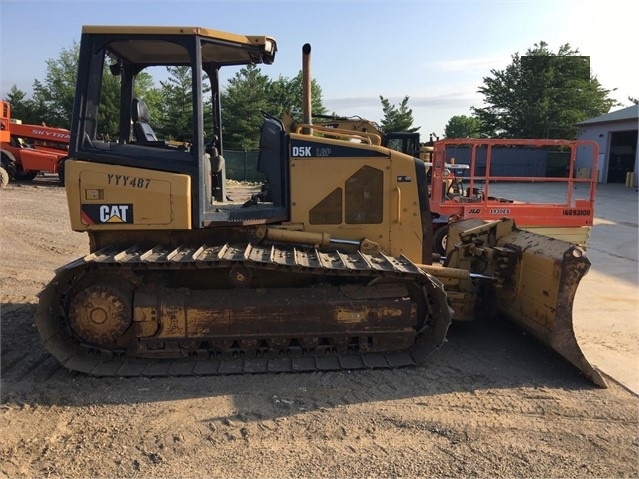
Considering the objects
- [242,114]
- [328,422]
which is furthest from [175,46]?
[242,114]

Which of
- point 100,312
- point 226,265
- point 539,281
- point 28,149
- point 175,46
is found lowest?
point 100,312

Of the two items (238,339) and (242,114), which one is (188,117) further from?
(242,114)

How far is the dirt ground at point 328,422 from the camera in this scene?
3328 mm

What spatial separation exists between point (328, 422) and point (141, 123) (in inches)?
133

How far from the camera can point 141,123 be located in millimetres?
5164

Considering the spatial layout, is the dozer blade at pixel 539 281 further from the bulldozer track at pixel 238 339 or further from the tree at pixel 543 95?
the tree at pixel 543 95

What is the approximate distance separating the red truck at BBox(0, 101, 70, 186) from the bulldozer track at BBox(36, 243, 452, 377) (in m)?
16.3

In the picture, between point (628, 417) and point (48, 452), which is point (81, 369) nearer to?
point (48, 452)

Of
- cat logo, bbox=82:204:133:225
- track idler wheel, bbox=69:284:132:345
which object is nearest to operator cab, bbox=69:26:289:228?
cat logo, bbox=82:204:133:225

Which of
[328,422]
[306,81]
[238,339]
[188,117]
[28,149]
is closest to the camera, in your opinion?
[328,422]

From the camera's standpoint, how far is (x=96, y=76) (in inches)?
183

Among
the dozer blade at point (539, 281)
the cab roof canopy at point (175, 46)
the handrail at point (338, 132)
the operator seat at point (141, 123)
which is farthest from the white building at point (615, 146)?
the operator seat at point (141, 123)

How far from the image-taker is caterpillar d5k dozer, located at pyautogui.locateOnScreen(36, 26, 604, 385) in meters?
4.60

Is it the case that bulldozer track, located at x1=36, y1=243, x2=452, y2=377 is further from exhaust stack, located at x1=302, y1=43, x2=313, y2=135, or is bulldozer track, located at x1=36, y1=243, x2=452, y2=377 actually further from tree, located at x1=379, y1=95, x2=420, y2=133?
tree, located at x1=379, y1=95, x2=420, y2=133
